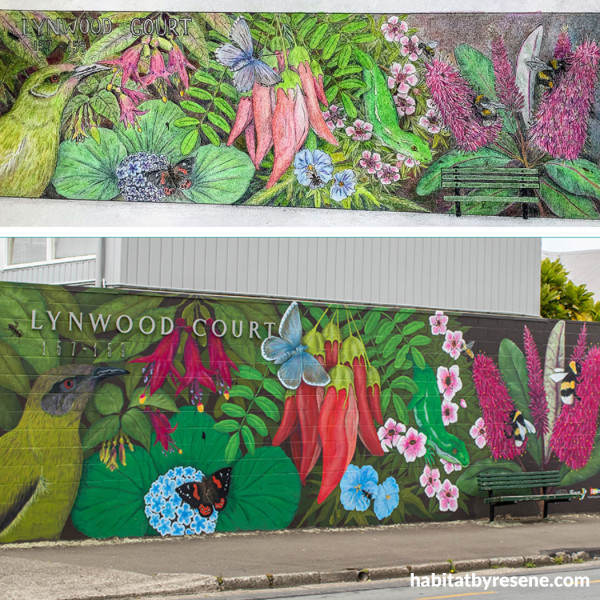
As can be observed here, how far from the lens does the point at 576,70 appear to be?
1354 cm

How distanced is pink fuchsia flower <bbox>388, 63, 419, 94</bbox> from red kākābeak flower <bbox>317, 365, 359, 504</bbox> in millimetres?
4294

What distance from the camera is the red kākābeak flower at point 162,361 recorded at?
11.1m

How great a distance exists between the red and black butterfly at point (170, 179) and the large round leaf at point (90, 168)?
51 centimetres

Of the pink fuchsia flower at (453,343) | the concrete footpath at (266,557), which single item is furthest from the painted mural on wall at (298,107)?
the concrete footpath at (266,557)

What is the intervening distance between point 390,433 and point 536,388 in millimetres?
2904

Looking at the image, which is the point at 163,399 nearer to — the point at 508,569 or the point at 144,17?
the point at 508,569

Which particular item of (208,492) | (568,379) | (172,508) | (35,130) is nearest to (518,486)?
(568,379)

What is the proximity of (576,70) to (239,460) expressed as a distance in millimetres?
7565

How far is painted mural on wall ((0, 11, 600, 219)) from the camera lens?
12.9m

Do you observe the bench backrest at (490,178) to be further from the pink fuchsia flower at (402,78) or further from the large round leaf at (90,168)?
the large round leaf at (90,168)

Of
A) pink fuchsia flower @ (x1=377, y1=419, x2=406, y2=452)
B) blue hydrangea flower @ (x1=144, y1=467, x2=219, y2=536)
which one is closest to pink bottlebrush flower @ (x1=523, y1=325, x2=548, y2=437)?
pink fuchsia flower @ (x1=377, y1=419, x2=406, y2=452)

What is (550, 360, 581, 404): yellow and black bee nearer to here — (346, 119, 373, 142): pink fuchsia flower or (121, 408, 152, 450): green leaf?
(346, 119, 373, 142): pink fuchsia flower

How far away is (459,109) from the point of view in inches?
535

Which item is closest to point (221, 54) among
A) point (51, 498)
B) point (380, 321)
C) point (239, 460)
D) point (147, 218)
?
point (147, 218)
